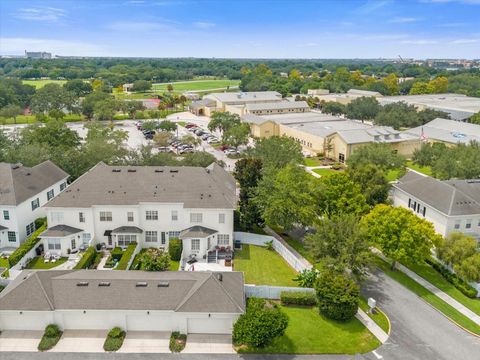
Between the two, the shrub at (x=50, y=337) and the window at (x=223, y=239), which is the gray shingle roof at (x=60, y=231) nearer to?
the shrub at (x=50, y=337)

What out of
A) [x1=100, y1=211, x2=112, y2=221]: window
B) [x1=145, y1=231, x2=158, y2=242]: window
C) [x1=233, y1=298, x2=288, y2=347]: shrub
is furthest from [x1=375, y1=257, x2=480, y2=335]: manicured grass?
[x1=100, y1=211, x2=112, y2=221]: window

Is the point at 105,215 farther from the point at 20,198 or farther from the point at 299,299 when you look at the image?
the point at 299,299

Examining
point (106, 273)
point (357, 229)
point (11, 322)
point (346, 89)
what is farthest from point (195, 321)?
point (346, 89)

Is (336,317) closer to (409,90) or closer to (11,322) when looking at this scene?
(11,322)

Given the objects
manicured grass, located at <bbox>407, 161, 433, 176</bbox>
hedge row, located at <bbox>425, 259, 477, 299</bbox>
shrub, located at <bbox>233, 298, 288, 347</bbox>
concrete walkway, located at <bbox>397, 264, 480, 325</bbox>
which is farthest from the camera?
manicured grass, located at <bbox>407, 161, 433, 176</bbox>

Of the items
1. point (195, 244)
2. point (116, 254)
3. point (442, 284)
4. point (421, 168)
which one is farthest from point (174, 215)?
point (421, 168)

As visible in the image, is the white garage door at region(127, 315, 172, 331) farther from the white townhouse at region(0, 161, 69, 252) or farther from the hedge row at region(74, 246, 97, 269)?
the white townhouse at region(0, 161, 69, 252)
